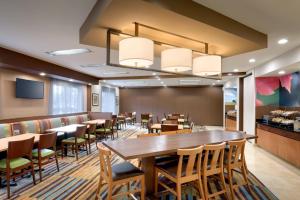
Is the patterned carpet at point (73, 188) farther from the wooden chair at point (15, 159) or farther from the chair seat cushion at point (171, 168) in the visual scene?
the chair seat cushion at point (171, 168)

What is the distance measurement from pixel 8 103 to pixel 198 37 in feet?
16.7

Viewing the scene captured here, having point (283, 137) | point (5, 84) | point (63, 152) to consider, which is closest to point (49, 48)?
point (5, 84)

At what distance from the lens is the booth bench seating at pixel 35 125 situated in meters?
4.47

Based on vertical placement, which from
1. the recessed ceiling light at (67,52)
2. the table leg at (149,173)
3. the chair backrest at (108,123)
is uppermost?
the recessed ceiling light at (67,52)

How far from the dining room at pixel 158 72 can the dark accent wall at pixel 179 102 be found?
4.94m

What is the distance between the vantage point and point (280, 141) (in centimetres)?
465

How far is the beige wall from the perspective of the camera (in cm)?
484

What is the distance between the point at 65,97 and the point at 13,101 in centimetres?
234

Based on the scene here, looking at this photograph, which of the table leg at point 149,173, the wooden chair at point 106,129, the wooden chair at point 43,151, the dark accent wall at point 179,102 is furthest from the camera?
the dark accent wall at point 179,102

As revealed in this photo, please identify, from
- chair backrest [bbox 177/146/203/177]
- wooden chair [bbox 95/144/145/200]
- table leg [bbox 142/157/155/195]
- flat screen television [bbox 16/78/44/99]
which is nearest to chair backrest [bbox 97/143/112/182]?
wooden chair [bbox 95/144/145/200]

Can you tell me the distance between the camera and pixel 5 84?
16.1ft

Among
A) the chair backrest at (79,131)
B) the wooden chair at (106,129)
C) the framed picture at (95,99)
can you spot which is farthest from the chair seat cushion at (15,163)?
A: the framed picture at (95,99)

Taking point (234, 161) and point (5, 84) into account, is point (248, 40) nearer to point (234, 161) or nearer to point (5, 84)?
point (234, 161)

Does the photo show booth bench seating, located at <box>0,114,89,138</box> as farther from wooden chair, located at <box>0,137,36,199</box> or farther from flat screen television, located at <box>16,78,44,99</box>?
wooden chair, located at <box>0,137,36,199</box>
